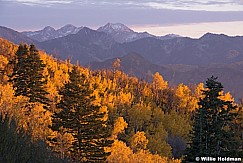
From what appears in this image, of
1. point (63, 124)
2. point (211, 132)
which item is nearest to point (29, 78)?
point (63, 124)

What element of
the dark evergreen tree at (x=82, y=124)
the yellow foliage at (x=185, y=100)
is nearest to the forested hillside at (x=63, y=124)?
the dark evergreen tree at (x=82, y=124)

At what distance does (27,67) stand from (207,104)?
1664cm

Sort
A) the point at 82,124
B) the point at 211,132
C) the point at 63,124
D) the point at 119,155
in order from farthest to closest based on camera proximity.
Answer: the point at 119,155, the point at 63,124, the point at 82,124, the point at 211,132

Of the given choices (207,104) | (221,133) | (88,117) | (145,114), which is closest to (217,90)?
(207,104)

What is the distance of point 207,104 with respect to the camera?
630 inches

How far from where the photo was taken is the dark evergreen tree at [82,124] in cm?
2111

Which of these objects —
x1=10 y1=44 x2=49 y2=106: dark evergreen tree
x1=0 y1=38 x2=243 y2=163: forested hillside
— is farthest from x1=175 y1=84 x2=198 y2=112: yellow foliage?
x1=10 y1=44 x2=49 y2=106: dark evergreen tree

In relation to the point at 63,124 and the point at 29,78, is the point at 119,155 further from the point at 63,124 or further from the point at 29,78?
the point at 63,124

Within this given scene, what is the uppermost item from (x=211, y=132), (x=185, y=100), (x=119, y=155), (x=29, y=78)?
(x=211, y=132)

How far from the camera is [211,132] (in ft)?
51.4

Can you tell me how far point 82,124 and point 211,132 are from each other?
824 cm

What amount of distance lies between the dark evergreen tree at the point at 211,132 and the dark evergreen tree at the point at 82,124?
6.70 metres

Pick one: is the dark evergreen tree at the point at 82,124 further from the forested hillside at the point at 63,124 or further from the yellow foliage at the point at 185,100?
the yellow foliage at the point at 185,100

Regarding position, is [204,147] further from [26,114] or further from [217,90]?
[26,114]
